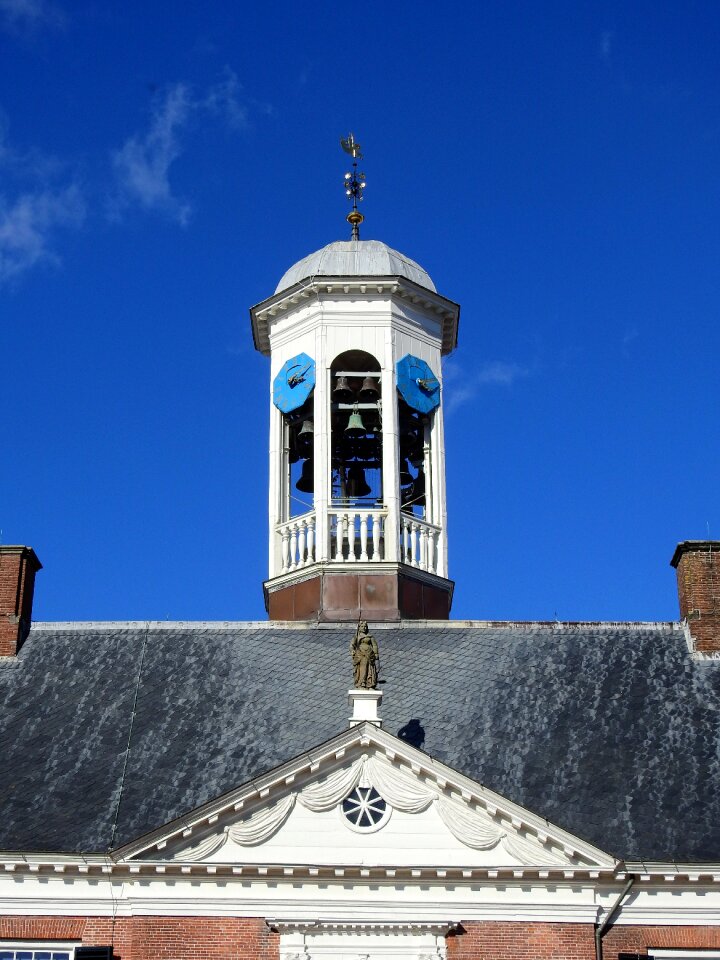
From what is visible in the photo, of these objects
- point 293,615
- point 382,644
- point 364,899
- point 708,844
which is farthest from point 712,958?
point 293,615

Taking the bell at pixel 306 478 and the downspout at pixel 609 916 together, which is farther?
the bell at pixel 306 478

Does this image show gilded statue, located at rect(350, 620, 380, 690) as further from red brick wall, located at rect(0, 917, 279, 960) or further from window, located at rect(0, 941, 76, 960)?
window, located at rect(0, 941, 76, 960)

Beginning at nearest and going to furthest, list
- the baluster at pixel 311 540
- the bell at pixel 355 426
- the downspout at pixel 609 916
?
1. the downspout at pixel 609 916
2. the baluster at pixel 311 540
3. the bell at pixel 355 426

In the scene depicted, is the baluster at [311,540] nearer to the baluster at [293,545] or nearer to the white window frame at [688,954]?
the baluster at [293,545]

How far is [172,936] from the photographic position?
2628 centimetres

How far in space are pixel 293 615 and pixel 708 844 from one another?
10.6 metres

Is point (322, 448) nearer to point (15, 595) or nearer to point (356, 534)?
point (356, 534)

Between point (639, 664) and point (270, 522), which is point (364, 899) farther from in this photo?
point (270, 522)

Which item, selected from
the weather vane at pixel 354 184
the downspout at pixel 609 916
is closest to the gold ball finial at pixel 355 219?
the weather vane at pixel 354 184

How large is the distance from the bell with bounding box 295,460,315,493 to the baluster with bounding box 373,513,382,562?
9.05ft

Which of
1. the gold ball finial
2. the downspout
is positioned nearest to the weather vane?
the gold ball finial

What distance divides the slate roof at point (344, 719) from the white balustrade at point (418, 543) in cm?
202

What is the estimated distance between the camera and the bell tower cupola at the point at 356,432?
34250 mm

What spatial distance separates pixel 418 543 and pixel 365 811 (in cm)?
927
